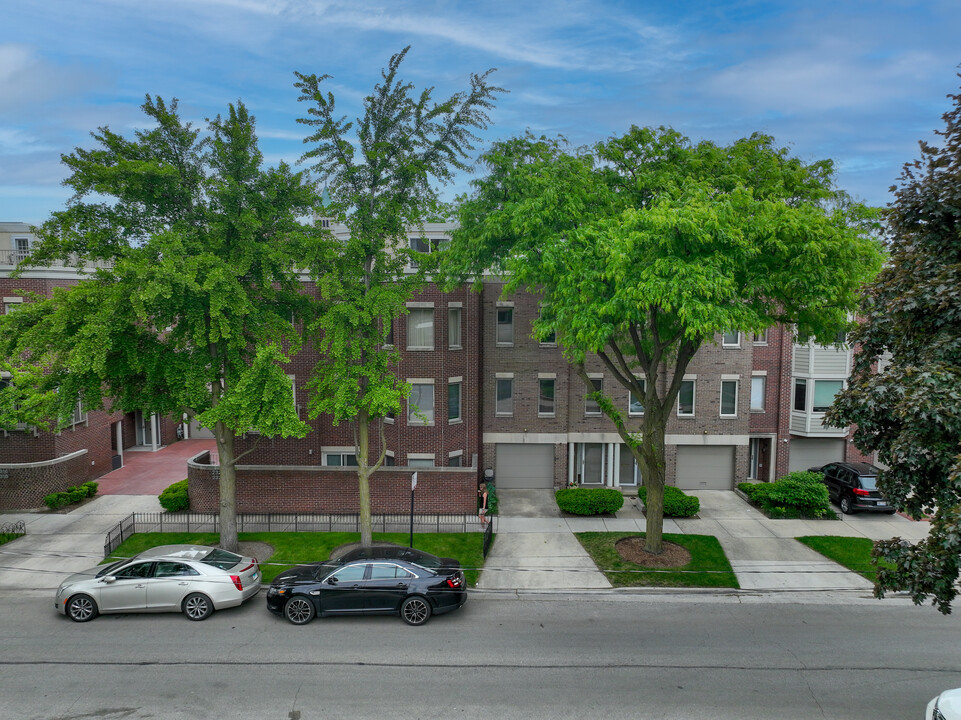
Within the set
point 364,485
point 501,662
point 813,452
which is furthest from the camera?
point 813,452

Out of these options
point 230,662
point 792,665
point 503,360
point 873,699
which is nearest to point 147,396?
point 230,662

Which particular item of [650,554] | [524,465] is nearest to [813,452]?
[524,465]

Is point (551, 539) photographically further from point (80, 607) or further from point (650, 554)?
point (80, 607)

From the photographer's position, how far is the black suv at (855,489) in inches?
864

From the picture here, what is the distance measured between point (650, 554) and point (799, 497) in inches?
289

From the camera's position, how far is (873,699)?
10.8 metres

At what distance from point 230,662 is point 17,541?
1194 cm

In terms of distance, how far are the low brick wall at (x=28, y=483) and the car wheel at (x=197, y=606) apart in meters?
12.2

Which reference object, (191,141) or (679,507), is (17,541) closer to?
A: (191,141)

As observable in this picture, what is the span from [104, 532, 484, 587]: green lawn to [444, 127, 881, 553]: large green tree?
5495 mm

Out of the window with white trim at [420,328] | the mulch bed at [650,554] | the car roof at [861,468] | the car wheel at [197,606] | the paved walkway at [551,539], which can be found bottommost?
the paved walkway at [551,539]

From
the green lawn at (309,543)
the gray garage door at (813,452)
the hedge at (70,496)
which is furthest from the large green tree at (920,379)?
the hedge at (70,496)

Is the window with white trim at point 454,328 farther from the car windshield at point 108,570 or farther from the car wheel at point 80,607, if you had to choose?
the car wheel at point 80,607

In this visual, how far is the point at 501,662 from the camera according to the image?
1206 cm
